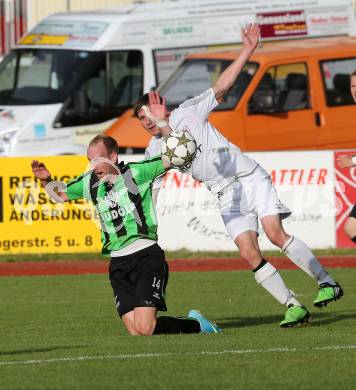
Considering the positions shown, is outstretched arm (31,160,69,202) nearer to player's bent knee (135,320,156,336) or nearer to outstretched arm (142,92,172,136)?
outstretched arm (142,92,172,136)

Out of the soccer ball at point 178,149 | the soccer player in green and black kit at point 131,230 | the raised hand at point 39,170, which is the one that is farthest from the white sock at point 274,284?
the raised hand at point 39,170

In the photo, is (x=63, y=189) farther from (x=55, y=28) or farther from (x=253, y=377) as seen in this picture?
(x=55, y=28)

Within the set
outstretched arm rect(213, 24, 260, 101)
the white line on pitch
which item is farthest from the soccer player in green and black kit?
the white line on pitch

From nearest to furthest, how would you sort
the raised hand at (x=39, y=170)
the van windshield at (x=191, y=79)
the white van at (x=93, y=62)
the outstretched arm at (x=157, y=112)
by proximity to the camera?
the raised hand at (x=39, y=170) < the outstretched arm at (x=157, y=112) < the van windshield at (x=191, y=79) < the white van at (x=93, y=62)

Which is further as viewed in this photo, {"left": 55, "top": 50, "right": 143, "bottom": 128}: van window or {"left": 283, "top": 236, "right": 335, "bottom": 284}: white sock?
{"left": 55, "top": 50, "right": 143, "bottom": 128}: van window

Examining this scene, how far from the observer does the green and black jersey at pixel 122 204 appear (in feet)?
35.2

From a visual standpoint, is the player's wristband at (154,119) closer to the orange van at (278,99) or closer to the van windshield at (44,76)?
the orange van at (278,99)

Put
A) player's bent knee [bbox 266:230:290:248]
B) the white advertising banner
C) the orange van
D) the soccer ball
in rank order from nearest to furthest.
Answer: the soccer ball
player's bent knee [bbox 266:230:290:248]
the white advertising banner
the orange van

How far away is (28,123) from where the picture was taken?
2316cm

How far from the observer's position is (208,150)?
36.3 ft

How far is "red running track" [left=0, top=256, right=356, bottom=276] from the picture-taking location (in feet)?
59.3

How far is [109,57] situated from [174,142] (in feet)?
45.4

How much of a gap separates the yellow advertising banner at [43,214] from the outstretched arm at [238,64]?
26.4ft

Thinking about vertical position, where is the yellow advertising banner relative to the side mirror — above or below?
below
